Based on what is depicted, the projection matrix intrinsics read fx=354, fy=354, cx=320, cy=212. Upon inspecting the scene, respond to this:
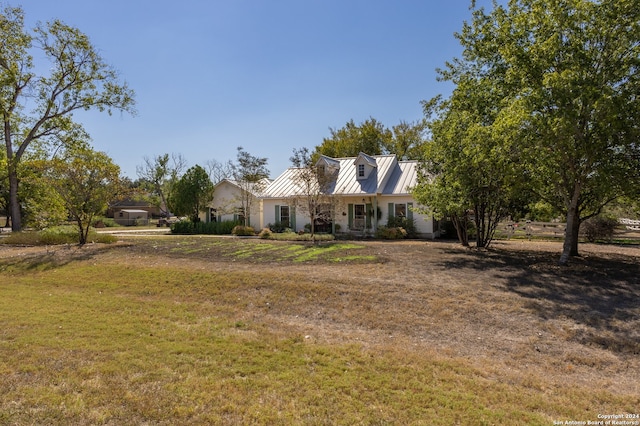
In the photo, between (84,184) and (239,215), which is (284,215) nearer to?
(239,215)

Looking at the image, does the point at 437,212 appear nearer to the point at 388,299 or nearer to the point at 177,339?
the point at 388,299

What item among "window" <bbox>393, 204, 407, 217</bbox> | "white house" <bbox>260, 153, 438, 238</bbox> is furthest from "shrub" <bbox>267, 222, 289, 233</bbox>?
"window" <bbox>393, 204, 407, 217</bbox>

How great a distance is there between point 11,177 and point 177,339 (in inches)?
952

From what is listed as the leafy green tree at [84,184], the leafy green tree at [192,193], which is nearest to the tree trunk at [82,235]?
the leafy green tree at [84,184]

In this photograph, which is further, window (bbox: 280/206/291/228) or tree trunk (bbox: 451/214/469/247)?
window (bbox: 280/206/291/228)

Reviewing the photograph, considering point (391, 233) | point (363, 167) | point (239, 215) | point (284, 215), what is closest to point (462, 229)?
point (391, 233)

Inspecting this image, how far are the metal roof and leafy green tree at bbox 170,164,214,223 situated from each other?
6.30m

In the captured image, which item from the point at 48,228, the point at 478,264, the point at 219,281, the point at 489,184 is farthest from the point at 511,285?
the point at 48,228

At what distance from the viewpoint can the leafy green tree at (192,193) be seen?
2998 cm

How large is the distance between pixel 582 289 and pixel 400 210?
15.6 meters

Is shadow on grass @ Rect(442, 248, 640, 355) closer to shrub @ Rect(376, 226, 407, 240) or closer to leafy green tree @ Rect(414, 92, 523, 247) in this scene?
leafy green tree @ Rect(414, 92, 523, 247)

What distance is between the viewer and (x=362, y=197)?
2427 cm

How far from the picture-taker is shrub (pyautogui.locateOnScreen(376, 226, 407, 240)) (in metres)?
21.2

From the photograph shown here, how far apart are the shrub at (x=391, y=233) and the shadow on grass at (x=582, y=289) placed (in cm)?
829
